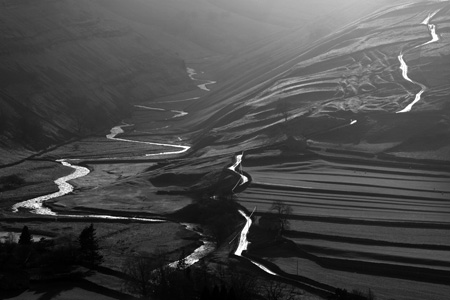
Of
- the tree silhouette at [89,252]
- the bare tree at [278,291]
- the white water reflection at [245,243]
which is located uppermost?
the bare tree at [278,291]

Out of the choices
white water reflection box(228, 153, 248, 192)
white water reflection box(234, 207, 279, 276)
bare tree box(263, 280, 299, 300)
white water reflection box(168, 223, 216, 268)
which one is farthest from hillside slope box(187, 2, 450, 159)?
bare tree box(263, 280, 299, 300)

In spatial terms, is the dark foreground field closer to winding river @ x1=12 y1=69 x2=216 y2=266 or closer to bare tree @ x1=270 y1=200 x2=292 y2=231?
bare tree @ x1=270 y1=200 x2=292 y2=231

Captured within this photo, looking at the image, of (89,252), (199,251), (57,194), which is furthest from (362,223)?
(57,194)

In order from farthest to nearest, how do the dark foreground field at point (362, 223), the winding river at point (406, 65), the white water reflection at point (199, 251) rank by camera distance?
the winding river at point (406, 65) → the white water reflection at point (199, 251) → the dark foreground field at point (362, 223)

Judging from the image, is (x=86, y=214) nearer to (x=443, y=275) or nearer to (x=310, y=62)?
(x=443, y=275)

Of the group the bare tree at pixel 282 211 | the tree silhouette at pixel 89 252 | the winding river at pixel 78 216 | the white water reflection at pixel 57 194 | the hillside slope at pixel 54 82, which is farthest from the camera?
the hillside slope at pixel 54 82

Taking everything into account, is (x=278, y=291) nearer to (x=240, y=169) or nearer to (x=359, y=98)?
(x=240, y=169)

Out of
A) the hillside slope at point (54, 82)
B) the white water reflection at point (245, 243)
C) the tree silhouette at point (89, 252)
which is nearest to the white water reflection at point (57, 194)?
the hillside slope at point (54, 82)

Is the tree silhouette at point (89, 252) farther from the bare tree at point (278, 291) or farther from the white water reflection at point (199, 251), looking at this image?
the bare tree at point (278, 291)

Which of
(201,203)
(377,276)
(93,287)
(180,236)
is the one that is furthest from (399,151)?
(93,287)
